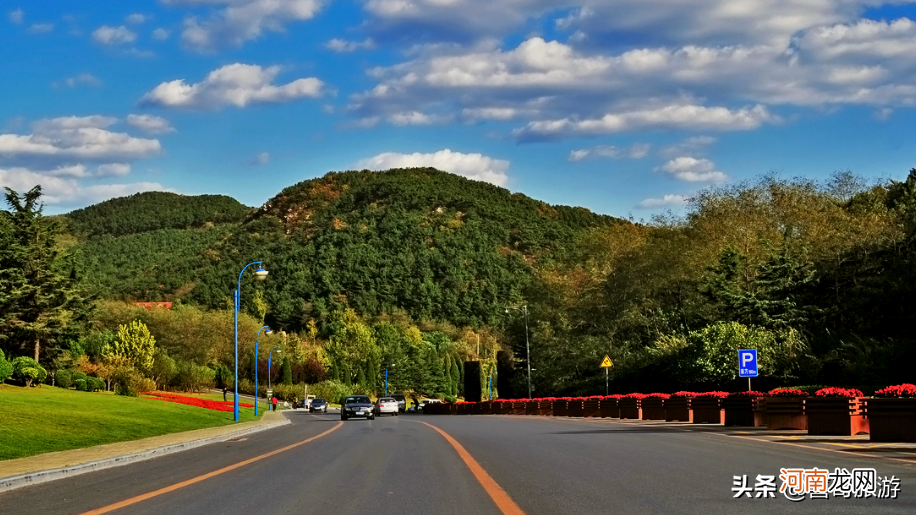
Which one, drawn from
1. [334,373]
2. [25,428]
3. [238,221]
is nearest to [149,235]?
[238,221]

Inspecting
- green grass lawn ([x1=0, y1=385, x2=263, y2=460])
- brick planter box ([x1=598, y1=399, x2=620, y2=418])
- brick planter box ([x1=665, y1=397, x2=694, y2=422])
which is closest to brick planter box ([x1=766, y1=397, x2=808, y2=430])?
brick planter box ([x1=665, y1=397, x2=694, y2=422])

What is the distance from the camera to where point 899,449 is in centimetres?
1725

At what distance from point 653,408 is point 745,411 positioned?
9.67 m

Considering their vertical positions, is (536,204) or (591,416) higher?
(536,204)

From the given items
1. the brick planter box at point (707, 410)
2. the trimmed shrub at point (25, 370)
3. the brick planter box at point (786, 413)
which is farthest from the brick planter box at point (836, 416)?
the trimmed shrub at point (25, 370)

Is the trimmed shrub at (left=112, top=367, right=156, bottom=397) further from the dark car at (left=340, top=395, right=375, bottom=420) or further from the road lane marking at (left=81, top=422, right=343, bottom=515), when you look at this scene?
the road lane marking at (left=81, top=422, right=343, bottom=515)

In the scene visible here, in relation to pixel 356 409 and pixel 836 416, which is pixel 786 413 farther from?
pixel 356 409

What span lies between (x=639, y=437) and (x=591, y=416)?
24.0 meters

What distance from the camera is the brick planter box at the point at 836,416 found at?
22.6 metres

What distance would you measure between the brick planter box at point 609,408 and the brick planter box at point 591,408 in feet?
1.07

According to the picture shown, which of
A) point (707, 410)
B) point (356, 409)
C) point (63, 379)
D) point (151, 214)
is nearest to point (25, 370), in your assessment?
point (63, 379)

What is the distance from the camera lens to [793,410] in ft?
85.7

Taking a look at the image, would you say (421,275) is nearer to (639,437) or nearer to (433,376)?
(433,376)

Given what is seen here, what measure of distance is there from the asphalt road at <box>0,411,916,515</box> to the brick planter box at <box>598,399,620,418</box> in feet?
73.8
